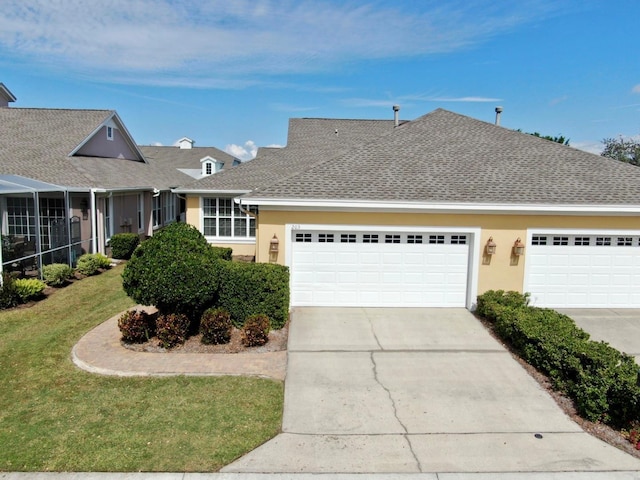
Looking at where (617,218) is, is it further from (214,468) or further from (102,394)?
(102,394)

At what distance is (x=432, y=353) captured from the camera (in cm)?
907

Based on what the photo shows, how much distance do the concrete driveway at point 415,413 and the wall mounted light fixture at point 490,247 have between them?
92.0 inches

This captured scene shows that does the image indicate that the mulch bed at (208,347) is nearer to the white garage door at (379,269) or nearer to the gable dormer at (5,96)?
the white garage door at (379,269)

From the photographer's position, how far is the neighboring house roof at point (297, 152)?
19391mm

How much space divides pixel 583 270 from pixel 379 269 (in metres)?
5.32

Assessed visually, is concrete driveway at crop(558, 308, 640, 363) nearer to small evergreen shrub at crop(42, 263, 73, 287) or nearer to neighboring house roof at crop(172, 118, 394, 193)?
neighboring house roof at crop(172, 118, 394, 193)

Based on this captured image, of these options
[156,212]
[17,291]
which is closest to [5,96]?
[156,212]

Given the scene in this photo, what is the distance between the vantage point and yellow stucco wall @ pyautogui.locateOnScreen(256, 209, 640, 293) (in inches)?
Result: 452

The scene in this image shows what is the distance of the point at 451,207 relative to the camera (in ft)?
37.2

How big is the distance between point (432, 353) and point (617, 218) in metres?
6.59

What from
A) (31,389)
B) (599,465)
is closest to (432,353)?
(599,465)

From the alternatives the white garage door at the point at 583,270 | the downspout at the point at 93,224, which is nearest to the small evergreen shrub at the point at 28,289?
the downspout at the point at 93,224

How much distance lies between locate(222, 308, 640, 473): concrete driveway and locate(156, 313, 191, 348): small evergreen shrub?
2.15m

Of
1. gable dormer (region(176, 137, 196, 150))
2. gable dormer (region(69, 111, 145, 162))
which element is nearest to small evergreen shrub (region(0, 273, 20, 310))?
gable dormer (region(69, 111, 145, 162))
